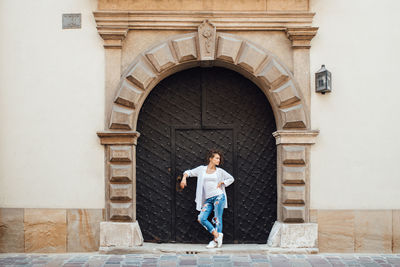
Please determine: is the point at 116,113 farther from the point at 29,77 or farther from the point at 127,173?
the point at 29,77

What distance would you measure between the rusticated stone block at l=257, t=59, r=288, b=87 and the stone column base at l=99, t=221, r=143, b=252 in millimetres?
2975

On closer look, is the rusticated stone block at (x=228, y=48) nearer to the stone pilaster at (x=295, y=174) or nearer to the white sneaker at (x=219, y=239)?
the stone pilaster at (x=295, y=174)

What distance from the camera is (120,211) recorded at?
724 centimetres

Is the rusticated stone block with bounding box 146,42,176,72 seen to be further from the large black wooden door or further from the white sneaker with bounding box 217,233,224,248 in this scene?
the white sneaker with bounding box 217,233,224,248

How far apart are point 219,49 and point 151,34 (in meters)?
1.07

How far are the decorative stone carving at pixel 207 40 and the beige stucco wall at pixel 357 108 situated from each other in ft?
5.02

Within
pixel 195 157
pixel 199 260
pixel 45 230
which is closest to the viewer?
pixel 199 260

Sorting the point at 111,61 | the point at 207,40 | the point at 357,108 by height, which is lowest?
the point at 357,108

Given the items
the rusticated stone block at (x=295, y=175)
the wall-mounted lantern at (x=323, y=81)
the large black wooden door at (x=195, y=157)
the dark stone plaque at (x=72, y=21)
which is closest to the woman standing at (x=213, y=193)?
the large black wooden door at (x=195, y=157)

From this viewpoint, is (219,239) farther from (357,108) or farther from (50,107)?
(50,107)

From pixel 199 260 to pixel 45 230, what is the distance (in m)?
2.37

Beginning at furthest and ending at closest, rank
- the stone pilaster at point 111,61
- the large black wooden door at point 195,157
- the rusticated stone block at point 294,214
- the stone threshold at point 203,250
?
the large black wooden door at point 195,157
the stone pilaster at point 111,61
the rusticated stone block at point 294,214
the stone threshold at point 203,250

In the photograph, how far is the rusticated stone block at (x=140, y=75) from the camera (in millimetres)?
7309

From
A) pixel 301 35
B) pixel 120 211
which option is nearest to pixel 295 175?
pixel 301 35
